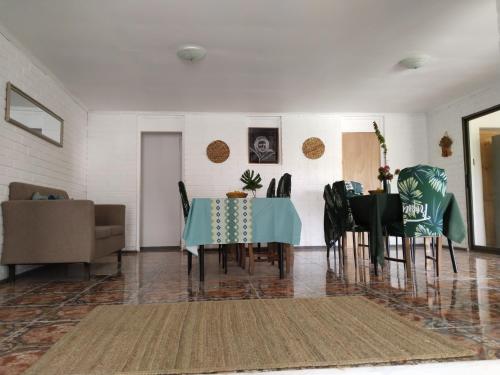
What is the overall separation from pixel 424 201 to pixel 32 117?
4.05 metres

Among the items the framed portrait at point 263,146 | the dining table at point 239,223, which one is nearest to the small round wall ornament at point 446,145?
the framed portrait at point 263,146

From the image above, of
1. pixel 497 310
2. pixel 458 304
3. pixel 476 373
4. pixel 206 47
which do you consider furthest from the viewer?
pixel 206 47

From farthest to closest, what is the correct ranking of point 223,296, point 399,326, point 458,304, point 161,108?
point 161,108 < point 223,296 < point 458,304 < point 399,326

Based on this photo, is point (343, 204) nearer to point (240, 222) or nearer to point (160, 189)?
point (240, 222)

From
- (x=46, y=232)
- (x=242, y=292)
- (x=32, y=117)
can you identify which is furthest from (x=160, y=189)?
(x=242, y=292)

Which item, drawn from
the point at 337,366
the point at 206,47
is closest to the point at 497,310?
the point at 337,366

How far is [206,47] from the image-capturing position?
3906 mm

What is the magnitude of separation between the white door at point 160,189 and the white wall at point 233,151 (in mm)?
330

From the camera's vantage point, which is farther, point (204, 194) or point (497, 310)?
point (204, 194)

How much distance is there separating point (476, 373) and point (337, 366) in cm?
46

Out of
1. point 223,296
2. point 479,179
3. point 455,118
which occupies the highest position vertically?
point 455,118

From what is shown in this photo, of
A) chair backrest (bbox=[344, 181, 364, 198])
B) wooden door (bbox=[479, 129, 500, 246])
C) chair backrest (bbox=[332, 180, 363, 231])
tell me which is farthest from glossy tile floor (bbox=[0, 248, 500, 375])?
wooden door (bbox=[479, 129, 500, 246])

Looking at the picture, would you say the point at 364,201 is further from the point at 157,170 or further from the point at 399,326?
the point at 157,170

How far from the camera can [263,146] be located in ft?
21.5
